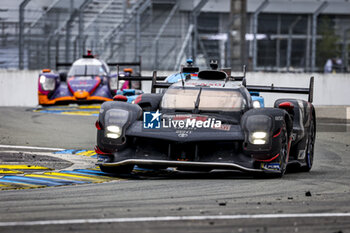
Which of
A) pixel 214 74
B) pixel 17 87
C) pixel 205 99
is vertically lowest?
pixel 17 87

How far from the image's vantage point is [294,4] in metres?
34.7

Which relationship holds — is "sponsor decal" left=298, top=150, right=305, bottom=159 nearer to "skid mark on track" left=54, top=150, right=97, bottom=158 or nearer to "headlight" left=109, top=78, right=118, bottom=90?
"skid mark on track" left=54, top=150, right=97, bottom=158

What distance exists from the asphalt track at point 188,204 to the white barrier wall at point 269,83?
42.0ft

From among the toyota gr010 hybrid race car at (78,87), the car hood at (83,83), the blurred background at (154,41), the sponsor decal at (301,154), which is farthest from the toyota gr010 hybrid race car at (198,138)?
the blurred background at (154,41)

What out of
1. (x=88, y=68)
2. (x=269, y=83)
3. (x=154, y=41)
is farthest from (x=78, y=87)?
(x=269, y=83)

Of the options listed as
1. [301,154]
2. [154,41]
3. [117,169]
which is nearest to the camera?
[117,169]

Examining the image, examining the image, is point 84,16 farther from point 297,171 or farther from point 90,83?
point 297,171

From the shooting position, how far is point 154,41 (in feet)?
76.7

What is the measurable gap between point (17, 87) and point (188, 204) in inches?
675

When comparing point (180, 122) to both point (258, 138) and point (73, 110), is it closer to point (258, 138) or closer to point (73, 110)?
point (258, 138)

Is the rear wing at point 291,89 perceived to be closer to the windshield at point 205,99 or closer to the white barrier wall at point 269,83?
the windshield at point 205,99

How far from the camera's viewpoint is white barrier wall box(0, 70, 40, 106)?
74.4ft

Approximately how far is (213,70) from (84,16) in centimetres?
1571

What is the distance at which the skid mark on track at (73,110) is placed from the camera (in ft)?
61.8
